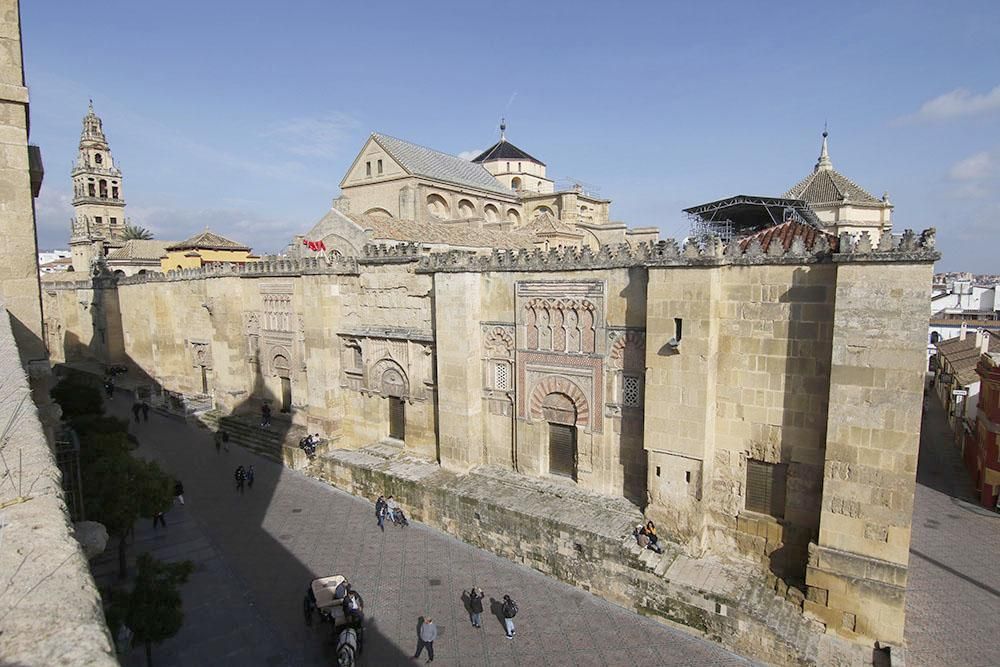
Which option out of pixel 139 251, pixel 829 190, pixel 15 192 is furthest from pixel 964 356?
pixel 139 251

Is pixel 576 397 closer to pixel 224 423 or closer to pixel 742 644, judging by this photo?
pixel 742 644

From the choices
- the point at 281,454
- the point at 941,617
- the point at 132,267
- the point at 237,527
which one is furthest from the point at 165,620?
the point at 132,267

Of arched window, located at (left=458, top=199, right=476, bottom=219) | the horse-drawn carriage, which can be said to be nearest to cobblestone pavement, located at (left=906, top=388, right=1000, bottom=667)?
the horse-drawn carriage

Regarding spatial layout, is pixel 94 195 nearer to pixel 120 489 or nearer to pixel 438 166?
pixel 438 166

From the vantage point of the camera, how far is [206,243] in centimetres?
3300

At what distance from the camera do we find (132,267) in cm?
3638

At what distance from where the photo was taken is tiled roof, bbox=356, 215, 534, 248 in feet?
71.7

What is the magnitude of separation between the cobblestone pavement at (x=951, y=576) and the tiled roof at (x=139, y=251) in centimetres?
4149

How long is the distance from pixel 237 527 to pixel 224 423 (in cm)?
765

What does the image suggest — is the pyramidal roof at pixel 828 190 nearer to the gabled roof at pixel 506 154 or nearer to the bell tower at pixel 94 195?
the gabled roof at pixel 506 154

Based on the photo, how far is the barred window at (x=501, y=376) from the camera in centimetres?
1380

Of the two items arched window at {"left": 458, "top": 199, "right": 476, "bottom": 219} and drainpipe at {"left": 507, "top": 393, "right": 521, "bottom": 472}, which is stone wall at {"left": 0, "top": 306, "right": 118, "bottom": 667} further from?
arched window at {"left": 458, "top": 199, "right": 476, "bottom": 219}

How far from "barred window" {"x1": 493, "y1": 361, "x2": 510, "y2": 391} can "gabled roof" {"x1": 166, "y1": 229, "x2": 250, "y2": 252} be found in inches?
1039

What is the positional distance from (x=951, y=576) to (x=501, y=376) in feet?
35.9
